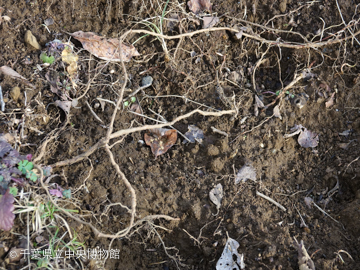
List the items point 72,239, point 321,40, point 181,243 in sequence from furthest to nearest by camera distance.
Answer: point 321,40 < point 181,243 < point 72,239

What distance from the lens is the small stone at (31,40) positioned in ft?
7.02

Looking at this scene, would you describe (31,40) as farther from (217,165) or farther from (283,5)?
(283,5)

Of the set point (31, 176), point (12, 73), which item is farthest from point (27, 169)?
point (12, 73)

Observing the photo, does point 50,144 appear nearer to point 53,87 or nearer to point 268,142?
point 53,87

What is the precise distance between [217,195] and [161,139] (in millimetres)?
482

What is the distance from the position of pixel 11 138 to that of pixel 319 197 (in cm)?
176

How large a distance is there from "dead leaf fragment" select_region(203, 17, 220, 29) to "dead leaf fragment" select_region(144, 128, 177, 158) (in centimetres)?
78

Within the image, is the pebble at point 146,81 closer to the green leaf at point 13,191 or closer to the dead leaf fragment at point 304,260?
the green leaf at point 13,191

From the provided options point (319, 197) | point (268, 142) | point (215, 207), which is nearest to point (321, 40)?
point (268, 142)

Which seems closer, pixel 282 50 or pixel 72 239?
pixel 72 239

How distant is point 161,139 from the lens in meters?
2.10

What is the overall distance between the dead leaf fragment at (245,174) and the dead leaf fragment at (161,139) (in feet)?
1.44

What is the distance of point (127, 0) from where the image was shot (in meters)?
2.35

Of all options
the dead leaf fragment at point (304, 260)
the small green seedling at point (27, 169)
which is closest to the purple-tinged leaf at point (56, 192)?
the small green seedling at point (27, 169)
